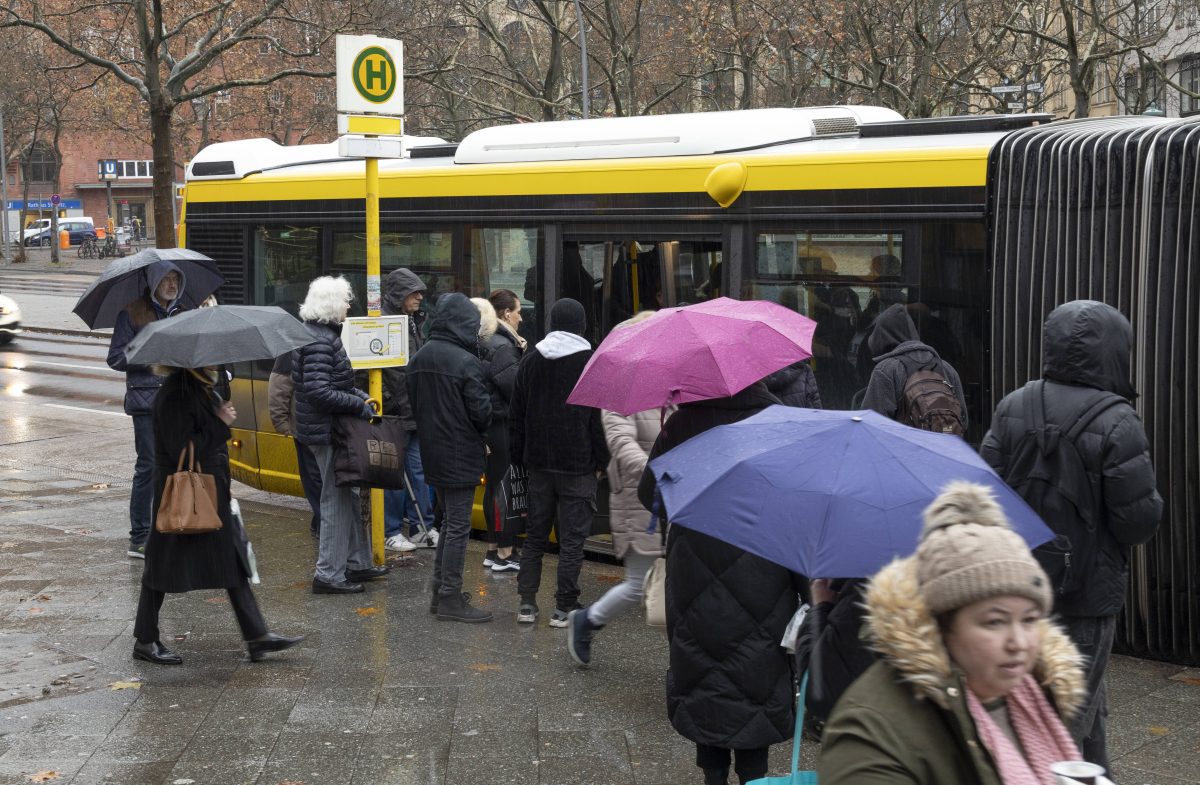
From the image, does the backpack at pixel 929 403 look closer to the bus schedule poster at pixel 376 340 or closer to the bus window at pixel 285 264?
the bus schedule poster at pixel 376 340

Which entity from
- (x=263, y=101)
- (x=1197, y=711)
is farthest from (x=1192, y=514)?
(x=263, y=101)

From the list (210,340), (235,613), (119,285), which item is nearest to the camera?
(210,340)

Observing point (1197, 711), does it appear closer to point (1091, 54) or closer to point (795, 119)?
point (795, 119)

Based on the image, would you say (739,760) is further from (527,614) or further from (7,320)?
(7,320)

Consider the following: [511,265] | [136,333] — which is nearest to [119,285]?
[136,333]

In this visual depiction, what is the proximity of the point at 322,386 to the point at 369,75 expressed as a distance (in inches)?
74.5

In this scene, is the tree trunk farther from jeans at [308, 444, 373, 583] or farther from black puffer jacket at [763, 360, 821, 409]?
black puffer jacket at [763, 360, 821, 409]

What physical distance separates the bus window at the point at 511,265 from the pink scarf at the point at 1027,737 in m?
6.77

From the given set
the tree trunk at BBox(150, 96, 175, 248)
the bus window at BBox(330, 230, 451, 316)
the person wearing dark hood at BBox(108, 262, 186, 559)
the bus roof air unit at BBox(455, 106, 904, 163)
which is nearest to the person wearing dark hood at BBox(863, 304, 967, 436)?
the bus roof air unit at BBox(455, 106, 904, 163)

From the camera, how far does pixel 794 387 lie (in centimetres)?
707

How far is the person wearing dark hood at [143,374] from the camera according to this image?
322 inches

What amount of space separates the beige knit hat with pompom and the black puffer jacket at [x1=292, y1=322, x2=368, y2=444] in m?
5.90

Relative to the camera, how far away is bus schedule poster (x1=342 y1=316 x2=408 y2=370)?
27.5 ft

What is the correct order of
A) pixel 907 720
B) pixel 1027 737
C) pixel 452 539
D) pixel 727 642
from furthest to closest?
pixel 452 539, pixel 727 642, pixel 1027 737, pixel 907 720
